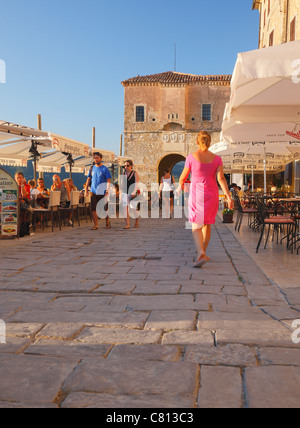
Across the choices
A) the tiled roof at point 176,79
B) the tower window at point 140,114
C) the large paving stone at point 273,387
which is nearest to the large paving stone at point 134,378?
the large paving stone at point 273,387

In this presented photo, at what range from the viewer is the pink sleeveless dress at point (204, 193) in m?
5.13

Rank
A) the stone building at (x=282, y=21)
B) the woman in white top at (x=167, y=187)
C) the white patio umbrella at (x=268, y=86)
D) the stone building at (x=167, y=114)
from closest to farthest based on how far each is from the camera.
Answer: the white patio umbrella at (x=268, y=86) → the woman in white top at (x=167, y=187) → the stone building at (x=282, y=21) → the stone building at (x=167, y=114)

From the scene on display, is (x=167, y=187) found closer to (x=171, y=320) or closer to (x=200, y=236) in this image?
(x=200, y=236)

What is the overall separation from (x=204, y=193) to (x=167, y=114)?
28699 millimetres

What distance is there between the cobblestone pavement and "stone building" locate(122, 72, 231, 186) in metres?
28.2

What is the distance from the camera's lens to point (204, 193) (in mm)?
5160

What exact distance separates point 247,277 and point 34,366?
9.00 ft

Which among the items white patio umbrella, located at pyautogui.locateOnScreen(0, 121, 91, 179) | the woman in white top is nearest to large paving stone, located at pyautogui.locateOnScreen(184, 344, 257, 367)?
white patio umbrella, located at pyautogui.locateOnScreen(0, 121, 91, 179)

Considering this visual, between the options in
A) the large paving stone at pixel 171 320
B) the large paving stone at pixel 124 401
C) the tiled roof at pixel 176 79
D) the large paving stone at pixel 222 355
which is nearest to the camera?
the large paving stone at pixel 124 401

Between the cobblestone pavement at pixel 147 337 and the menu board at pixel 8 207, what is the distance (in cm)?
300

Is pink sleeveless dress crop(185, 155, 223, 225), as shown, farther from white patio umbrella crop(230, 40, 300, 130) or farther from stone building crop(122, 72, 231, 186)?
stone building crop(122, 72, 231, 186)

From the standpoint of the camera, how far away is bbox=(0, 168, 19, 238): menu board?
26.1ft

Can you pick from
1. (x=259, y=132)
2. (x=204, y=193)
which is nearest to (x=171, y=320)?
(x=204, y=193)

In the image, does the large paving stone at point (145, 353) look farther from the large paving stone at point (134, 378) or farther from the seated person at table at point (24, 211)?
the seated person at table at point (24, 211)
